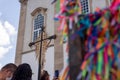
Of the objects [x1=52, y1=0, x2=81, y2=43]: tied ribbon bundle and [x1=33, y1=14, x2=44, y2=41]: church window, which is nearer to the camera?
[x1=52, y1=0, x2=81, y2=43]: tied ribbon bundle

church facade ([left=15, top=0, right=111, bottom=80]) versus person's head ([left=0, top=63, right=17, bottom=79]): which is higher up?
church facade ([left=15, top=0, right=111, bottom=80])

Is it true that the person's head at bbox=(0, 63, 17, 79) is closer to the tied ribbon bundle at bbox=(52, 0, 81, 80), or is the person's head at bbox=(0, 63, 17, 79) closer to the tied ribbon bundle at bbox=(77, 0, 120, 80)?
the tied ribbon bundle at bbox=(52, 0, 81, 80)

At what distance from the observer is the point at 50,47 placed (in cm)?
1471

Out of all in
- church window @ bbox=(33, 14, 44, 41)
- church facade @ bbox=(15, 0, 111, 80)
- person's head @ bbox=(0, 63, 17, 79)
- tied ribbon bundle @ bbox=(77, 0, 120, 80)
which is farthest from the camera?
church window @ bbox=(33, 14, 44, 41)

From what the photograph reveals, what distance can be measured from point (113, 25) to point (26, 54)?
14433 millimetres

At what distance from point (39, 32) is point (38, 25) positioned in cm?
65

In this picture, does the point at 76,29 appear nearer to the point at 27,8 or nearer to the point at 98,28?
the point at 98,28

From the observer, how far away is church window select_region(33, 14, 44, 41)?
53.0ft

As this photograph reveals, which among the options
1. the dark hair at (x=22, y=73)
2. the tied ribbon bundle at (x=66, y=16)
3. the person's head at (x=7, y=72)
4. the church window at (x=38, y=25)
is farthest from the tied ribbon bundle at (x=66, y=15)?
the church window at (x=38, y=25)

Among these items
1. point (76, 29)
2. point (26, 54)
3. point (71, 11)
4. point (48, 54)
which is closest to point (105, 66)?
point (76, 29)

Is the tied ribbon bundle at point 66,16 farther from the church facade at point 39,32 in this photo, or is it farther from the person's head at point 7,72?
the church facade at point 39,32

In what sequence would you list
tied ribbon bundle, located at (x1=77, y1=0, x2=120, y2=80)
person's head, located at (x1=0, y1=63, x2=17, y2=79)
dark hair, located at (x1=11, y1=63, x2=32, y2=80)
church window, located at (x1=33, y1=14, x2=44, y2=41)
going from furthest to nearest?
1. church window, located at (x1=33, y1=14, x2=44, y2=41)
2. person's head, located at (x1=0, y1=63, x2=17, y2=79)
3. dark hair, located at (x1=11, y1=63, x2=32, y2=80)
4. tied ribbon bundle, located at (x1=77, y1=0, x2=120, y2=80)

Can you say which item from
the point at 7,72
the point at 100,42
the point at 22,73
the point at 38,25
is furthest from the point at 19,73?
the point at 38,25

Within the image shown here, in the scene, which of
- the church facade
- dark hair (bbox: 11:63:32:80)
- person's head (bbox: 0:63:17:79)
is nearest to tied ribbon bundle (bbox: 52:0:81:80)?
dark hair (bbox: 11:63:32:80)
